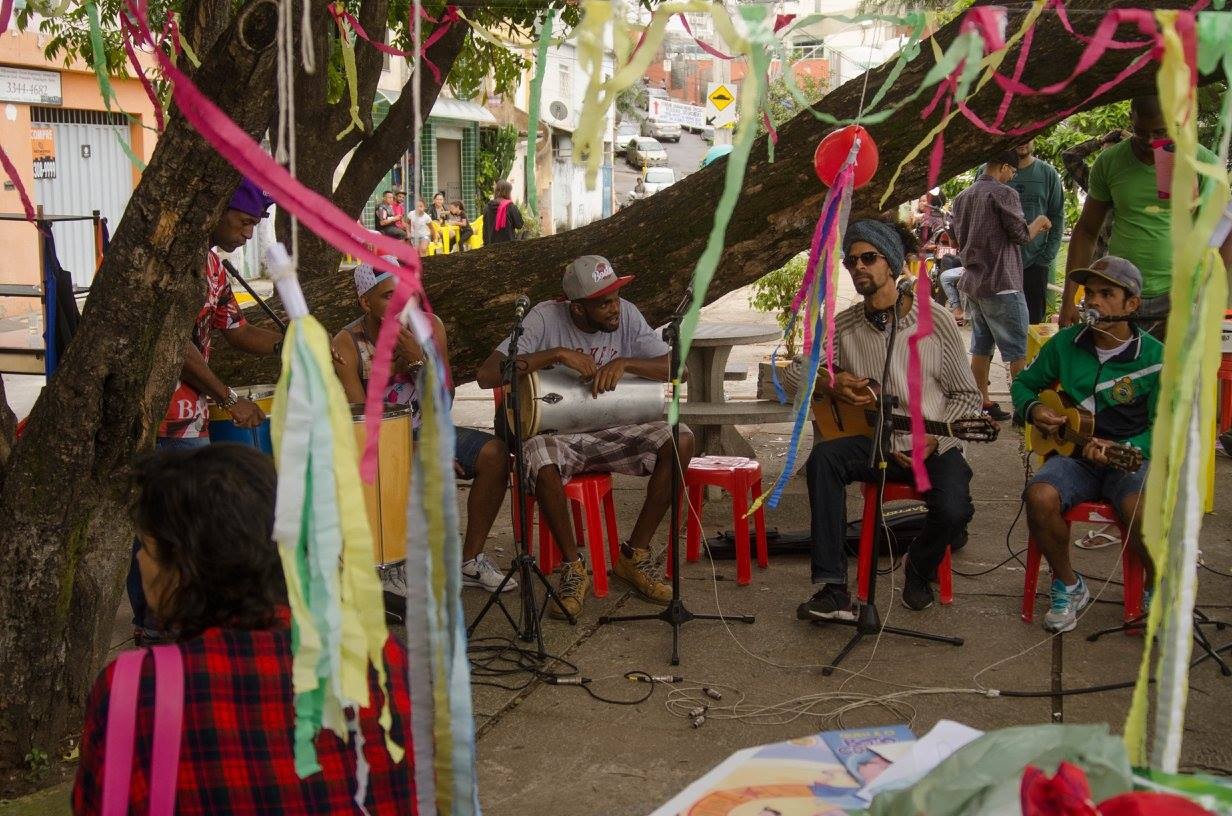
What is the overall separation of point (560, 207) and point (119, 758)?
34.0 metres

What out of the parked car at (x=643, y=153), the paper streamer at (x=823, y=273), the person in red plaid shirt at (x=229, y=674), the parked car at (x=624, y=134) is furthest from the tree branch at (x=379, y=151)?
the parked car at (x=624, y=134)

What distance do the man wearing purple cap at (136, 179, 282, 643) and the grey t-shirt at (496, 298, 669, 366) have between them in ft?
3.46

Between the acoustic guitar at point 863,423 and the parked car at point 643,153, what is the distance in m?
40.4

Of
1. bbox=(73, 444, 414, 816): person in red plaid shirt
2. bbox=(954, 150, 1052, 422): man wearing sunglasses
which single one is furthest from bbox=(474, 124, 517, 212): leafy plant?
bbox=(73, 444, 414, 816): person in red plaid shirt

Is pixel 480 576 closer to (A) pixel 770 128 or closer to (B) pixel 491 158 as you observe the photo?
(A) pixel 770 128

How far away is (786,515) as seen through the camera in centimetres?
628

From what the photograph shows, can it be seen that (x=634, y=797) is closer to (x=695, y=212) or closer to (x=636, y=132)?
(x=695, y=212)

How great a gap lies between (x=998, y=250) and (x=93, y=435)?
5832 mm

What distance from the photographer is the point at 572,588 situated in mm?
4914

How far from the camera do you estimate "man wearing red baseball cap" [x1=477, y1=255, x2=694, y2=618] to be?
495cm

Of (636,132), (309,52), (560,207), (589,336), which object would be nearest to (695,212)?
(589,336)

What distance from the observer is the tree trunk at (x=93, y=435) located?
3.20 metres

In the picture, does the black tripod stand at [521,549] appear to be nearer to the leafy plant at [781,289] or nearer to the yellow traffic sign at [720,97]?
the leafy plant at [781,289]

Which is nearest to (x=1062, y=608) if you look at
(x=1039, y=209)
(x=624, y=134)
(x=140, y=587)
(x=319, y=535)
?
(x=140, y=587)
